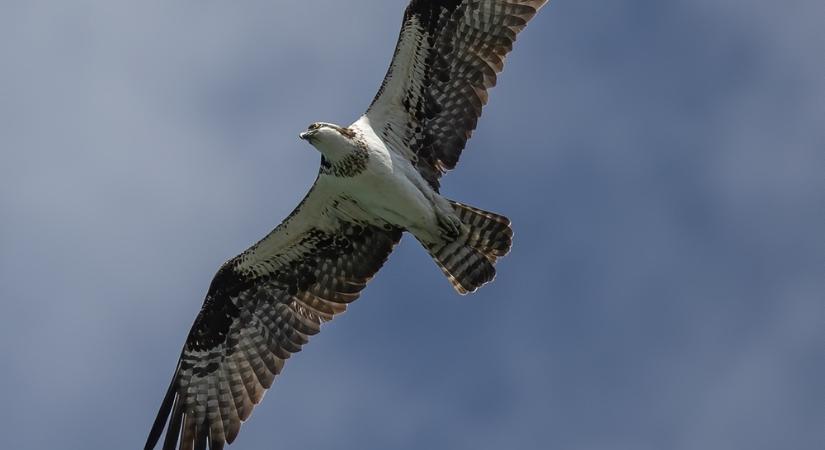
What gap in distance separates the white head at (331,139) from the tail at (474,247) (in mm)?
1424

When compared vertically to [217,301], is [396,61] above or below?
above

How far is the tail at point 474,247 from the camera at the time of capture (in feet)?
43.4

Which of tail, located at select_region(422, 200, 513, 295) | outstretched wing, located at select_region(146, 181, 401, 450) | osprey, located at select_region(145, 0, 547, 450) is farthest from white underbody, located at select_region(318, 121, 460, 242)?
outstretched wing, located at select_region(146, 181, 401, 450)

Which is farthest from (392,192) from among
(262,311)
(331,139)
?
(262,311)

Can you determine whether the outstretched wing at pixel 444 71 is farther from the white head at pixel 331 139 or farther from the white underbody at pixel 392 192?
the white head at pixel 331 139

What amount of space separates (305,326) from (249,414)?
1.22m

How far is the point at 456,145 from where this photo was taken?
13305mm

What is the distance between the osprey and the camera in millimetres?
12953

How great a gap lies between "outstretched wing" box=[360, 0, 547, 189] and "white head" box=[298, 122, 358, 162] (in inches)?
25.0

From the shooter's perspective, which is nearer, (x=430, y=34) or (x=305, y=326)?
(x=430, y=34)

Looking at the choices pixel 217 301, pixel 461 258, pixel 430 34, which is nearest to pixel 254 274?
pixel 217 301

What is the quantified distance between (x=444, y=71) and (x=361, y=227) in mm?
2101

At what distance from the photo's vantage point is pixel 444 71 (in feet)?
43.1

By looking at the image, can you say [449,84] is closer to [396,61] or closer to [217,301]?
[396,61]
